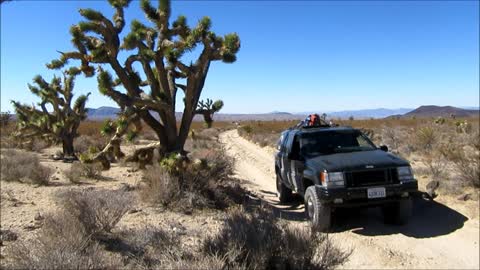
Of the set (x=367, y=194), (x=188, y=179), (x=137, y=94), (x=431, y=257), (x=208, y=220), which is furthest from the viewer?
(x=137, y=94)

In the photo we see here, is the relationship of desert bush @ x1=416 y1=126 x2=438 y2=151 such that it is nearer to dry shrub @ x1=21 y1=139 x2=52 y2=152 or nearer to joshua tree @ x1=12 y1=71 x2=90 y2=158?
joshua tree @ x1=12 y1=71 x2=90 y2=158

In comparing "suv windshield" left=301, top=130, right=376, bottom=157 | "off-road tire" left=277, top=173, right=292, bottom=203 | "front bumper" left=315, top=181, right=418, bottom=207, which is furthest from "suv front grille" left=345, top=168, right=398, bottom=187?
"off-road tire" left=277, top=173, right=292, bottom=203

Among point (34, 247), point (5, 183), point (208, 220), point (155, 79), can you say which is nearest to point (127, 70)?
point (155, 79)

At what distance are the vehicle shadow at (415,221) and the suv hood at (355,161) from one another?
1.14 meters

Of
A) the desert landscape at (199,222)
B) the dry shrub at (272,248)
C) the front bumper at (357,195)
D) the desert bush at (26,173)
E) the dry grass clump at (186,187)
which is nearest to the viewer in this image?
the dry shrub at (272,248)

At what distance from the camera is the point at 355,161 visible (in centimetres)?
734

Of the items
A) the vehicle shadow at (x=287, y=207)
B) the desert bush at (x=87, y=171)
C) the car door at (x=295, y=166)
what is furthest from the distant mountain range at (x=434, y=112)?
the car door at (x=295, y=166)

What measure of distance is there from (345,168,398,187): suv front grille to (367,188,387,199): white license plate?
0.37 ft

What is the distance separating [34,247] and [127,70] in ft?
20.3

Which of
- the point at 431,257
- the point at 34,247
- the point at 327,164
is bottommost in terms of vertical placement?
the point at 431,257

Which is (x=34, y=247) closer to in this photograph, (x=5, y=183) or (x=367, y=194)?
(x=367, y=194)

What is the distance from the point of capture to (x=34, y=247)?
15.5 ft

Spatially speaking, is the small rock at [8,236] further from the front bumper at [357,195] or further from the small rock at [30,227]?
the front bumper at [357,195]

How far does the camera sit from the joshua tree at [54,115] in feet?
60.5
